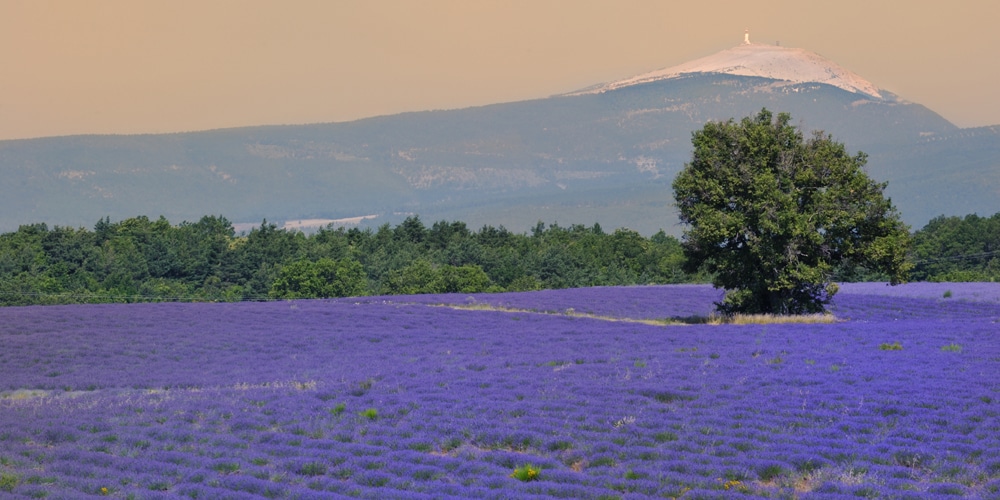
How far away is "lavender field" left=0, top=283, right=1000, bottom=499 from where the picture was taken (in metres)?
17.4

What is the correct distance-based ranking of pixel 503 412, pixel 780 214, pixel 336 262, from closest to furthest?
pixel 503 412 < pixel 780 214 < pixel 336 262

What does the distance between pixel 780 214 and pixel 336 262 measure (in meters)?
61.4

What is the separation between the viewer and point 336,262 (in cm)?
10031

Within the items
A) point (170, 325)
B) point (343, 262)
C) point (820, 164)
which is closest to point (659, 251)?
point (343, 262)

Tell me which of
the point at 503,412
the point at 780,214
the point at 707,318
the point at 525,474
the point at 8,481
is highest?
the point at 780,214

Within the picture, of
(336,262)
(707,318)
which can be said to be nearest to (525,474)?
(707,318)

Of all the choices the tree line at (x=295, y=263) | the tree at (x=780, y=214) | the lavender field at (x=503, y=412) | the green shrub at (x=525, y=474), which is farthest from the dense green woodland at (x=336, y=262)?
the green shrub at (x=525, y=474)

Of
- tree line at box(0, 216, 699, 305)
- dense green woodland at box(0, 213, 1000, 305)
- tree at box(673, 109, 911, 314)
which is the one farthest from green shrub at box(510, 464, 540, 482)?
dense green woodland at box(0, 213, 1000, 305)

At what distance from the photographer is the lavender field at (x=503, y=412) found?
57.2 feet

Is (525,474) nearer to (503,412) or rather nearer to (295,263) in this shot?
(503,412)

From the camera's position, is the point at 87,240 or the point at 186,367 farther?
the point at 87,240

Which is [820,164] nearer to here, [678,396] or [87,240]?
[678,396]

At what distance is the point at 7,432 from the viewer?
21250mm

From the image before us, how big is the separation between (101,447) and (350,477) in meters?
5.25
